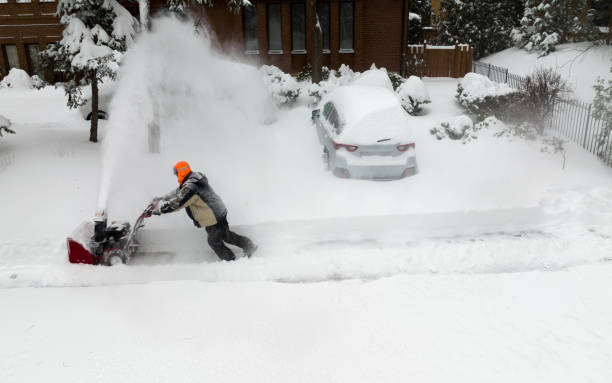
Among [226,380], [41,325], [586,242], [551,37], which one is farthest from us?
[551,37]

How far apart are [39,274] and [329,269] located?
422 centimetres

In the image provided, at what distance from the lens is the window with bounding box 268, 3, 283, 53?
19078 mm

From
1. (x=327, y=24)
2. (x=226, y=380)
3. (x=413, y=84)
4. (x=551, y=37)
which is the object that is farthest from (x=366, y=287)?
(x=551, y=37)

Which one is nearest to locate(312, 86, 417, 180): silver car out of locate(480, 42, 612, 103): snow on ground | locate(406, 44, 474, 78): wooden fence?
locate(480, 42, 612, 103): snow on ground

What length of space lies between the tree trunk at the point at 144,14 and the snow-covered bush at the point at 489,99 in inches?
335

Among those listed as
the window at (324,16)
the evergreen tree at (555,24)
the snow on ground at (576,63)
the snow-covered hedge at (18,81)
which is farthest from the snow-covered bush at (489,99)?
the snow-covered hedge at (18,81)

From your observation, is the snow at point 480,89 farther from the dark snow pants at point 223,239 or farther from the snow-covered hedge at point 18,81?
the snow-covered hedge at point 18,81

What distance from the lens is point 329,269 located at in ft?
22.0

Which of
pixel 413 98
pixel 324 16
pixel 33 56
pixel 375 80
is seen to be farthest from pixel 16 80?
pixel 413 98

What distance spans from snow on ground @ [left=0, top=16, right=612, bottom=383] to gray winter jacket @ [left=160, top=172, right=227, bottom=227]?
30.8 inches

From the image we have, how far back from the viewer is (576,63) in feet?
62.1

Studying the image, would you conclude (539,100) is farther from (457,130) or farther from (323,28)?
(323,28)

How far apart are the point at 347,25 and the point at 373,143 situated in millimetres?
11635

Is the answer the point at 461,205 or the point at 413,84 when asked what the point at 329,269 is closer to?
the point at 461,205
